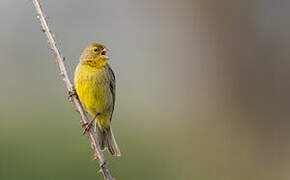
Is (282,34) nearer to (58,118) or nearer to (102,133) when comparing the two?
(58,118)

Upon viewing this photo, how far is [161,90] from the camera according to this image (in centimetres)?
1465

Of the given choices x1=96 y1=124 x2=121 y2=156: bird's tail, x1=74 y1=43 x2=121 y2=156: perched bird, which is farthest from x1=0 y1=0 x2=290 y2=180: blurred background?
x1=74 y1=43 x2=121 y2=156: perched bird

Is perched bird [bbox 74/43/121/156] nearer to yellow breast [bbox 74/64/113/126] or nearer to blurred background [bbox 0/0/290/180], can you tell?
yellow breast [bbox 74/64/113/126]

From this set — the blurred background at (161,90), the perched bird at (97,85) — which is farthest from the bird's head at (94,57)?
the blurred background at (161,90)

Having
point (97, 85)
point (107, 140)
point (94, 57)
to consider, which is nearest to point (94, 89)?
A: point (97, 85)

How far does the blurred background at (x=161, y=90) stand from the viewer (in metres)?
10.5

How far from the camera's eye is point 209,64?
52.6 ft

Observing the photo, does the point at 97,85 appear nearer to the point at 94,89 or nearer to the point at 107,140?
the point at 94,89

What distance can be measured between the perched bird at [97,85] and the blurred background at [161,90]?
3.09 metres

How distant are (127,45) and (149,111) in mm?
2738

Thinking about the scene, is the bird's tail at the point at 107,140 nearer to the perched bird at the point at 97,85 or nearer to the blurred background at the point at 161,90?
the perched bird at the point at 97,85

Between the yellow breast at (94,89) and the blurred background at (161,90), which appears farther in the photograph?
the blurred background at (161,90)

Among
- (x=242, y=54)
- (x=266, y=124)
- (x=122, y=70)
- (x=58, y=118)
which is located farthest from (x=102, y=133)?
(x=242, y=54)

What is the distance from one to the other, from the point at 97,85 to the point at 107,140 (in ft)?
2.15
